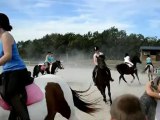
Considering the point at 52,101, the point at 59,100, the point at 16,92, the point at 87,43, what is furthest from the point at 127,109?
the point at 87,43

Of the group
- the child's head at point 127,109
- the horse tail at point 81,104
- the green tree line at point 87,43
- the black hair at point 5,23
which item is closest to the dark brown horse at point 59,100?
the horse tail at point 81,104

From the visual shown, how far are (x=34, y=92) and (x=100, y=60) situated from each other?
8.27 m

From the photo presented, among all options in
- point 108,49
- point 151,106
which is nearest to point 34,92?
point 151,106

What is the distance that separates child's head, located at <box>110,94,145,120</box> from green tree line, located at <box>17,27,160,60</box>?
76.7 m

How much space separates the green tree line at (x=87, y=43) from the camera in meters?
86.2

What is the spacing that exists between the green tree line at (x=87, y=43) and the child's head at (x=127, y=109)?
76.7 meters

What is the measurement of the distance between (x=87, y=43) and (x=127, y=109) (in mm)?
86890

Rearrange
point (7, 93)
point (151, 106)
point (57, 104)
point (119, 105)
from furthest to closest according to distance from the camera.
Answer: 1. point (57, 104)
2. point (7, 93)
3. point (151, 106)
4. point (119, 105)

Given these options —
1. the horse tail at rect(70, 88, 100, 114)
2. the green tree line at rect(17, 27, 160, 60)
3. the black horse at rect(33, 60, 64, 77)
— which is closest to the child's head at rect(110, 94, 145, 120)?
the horse tail at rect(70, 88, 100, 114)

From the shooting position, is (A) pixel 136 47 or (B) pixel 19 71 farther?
(A) pixel 136 47

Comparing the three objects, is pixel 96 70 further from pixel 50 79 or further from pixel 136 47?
pixel 136 47

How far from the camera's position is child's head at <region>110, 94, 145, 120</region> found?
2457mm

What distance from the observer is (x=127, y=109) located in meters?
2.46

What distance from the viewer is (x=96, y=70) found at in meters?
14.1
